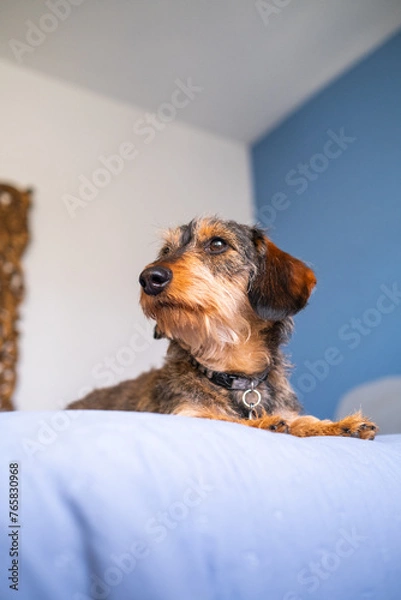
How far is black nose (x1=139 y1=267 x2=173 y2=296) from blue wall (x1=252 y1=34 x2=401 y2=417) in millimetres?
1983

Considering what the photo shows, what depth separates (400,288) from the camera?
299 cm

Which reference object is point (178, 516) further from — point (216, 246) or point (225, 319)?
point (216, 246)

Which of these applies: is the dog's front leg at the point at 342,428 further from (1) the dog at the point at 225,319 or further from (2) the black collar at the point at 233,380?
(2) the black collar at the point at 233,380

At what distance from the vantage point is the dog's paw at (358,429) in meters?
1.18

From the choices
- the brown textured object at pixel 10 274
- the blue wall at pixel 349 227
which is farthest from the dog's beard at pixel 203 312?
the brown textured object at pixel 10 274

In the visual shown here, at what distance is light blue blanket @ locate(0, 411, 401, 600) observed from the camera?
0.51m

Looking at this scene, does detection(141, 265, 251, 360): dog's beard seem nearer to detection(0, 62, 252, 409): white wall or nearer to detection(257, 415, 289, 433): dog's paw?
detection(257, 415, 289, 433): dog's paw

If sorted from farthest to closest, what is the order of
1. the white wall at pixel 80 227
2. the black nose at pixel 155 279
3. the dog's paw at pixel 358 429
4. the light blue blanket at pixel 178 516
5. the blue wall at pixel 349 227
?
the white wall at pixel 80 227
the blue wall at pixel 349 227
the black nose at pixel 155 279
the dog's paw at pixel 358 429
the light blue blanket at pixel 178 516

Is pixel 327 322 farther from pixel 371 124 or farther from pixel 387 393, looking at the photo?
pixel 371 124

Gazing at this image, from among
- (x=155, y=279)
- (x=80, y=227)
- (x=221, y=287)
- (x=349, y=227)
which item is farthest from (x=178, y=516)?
(x=80, y=227)

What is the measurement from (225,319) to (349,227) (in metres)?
2.15

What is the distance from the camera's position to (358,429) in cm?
119

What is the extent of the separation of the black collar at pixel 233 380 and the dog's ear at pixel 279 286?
205 mm

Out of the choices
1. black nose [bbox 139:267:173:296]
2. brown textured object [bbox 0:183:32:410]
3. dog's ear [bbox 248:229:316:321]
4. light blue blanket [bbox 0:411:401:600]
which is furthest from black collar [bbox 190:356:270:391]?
brown textured object [bbox 0:183:32:410]
